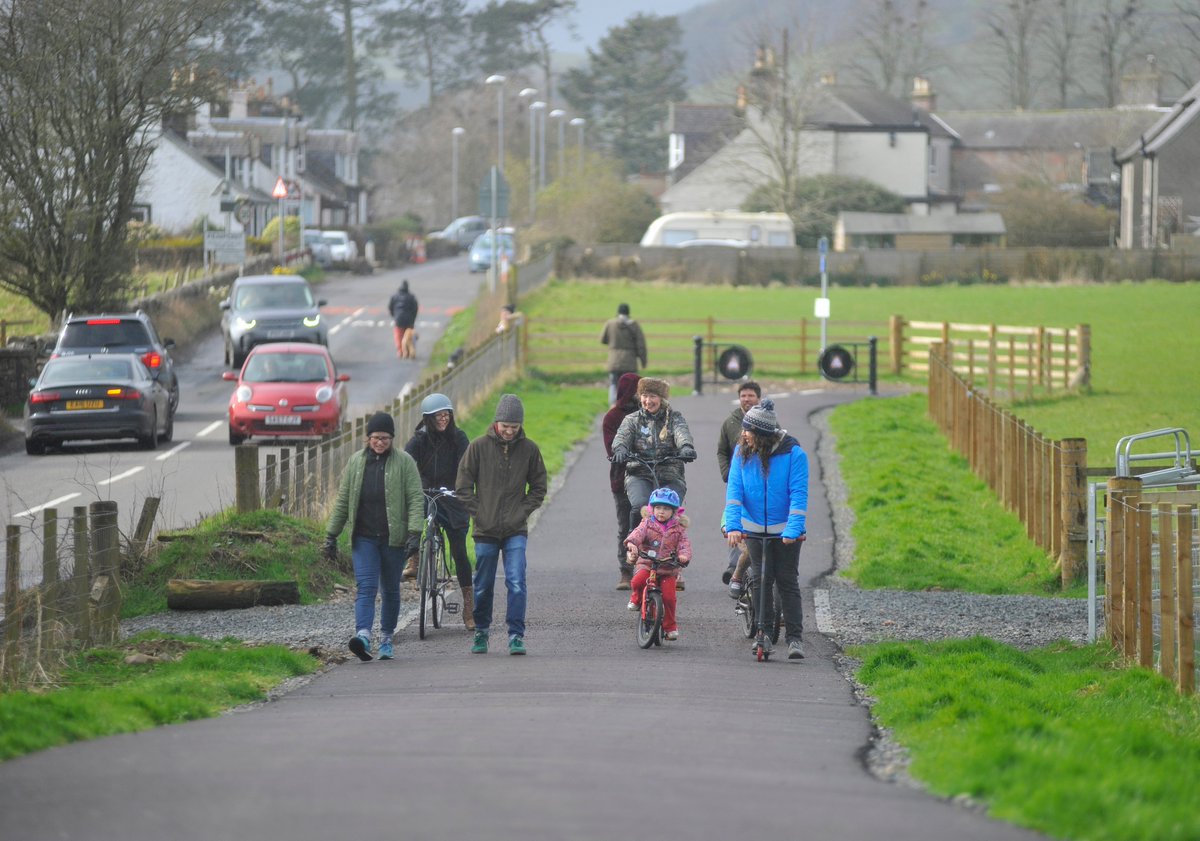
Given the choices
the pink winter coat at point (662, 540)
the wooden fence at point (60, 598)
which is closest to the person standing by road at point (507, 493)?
the pink winter coat at point (662, 540)

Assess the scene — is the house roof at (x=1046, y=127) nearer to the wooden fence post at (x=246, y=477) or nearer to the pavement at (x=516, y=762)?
the wooden fence post at (x=246, y=477)

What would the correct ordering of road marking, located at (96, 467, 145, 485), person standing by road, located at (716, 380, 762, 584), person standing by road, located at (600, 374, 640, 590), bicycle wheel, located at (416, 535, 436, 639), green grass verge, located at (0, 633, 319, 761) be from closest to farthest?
green grass verge, located at (0, 633, 319, 761)
bicycle wheel, located at (416, 535, 436, 639)
person standing by road, located at (716, 380, 762, 584)
person standing by road, located at (600, 374, 640, 590)
road marking, located at (96, 467, 145, 485)

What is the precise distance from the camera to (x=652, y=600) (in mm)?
12273

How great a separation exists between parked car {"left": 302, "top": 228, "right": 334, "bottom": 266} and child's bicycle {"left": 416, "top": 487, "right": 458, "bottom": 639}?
5889 cm

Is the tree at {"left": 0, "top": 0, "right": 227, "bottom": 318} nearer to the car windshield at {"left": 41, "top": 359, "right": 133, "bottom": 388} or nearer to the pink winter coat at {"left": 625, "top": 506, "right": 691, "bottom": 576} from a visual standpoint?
the car windshield at {"left": 41, "top": 359, "right": 133, "bottom": 388}

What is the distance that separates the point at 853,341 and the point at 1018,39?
249 feet

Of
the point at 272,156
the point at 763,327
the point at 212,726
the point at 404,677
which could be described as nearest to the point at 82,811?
the point at 212,726

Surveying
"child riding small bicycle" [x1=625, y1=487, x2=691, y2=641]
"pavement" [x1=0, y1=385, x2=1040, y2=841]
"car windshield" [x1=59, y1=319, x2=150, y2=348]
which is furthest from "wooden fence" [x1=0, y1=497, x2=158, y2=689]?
"car windshield" [x1=59, y1=319, x2=150, y2=348]

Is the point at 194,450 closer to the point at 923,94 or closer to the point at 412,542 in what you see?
the point at 412,542

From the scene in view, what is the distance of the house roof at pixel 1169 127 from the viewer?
7169cm

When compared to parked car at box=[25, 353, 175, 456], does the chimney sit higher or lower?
higher

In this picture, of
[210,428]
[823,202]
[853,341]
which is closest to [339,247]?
[823,202]

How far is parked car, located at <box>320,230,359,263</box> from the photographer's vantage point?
7388 centimetres

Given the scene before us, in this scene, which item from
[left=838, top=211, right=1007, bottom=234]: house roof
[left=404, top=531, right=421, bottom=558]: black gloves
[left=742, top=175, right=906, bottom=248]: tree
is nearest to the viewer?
[left=404, top=531, right=421, bottom=558]: black gloves
